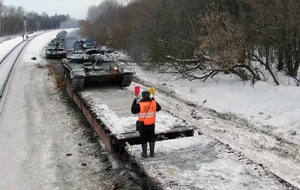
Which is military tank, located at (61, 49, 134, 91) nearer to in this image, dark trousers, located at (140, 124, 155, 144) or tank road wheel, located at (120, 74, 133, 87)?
tank road wheel, located at (120, 74, 133, 87)

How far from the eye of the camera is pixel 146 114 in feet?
19.6

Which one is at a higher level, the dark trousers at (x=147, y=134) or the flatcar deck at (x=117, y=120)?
the dark trousers at (x=147, y=134)

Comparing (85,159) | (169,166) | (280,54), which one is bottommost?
(85,159)

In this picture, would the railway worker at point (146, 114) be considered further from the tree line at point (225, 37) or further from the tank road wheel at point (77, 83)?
the tree line at point (225, 37)

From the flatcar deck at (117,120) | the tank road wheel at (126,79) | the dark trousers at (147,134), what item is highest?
the tank road wheel at (126,79)

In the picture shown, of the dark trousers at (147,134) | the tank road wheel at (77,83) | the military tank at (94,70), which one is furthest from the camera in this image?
the military tank at (94,70)

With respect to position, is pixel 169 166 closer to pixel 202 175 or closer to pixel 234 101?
pixel 202 175

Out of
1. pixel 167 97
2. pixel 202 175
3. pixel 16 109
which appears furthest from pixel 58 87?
pixel 202 175

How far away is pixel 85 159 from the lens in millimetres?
7395

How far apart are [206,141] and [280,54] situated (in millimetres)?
9855

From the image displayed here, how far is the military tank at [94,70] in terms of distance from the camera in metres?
11.7

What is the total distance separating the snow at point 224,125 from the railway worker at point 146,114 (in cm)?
32

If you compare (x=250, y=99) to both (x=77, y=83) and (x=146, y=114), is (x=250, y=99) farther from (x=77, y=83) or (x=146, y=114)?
(x=146, y=114)

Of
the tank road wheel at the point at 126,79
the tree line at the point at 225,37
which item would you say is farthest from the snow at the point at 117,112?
the tree line at the point at 225,37
